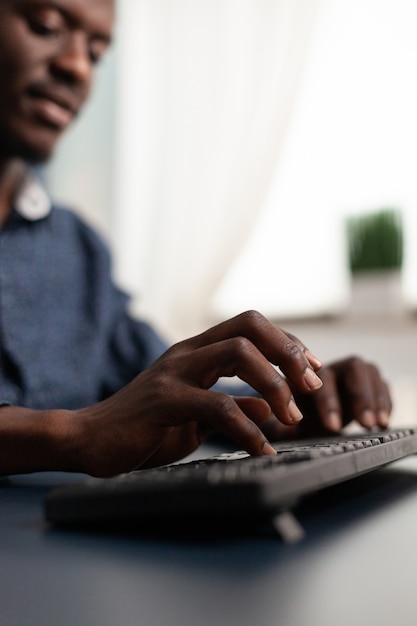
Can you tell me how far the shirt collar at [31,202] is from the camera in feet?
3.66

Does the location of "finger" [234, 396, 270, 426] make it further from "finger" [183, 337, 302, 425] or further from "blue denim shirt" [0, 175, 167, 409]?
"blue denim shirt" [0, 175, 167, 409]

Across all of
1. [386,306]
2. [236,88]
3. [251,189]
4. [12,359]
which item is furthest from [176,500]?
[236,88]

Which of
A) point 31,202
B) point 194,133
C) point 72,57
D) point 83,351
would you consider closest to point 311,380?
point 83,351

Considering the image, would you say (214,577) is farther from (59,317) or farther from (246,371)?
Result: (59,317)

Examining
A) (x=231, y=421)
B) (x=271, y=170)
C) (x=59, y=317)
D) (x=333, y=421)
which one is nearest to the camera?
(x=231, y=421)

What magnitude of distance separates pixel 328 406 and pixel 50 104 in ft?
2.52

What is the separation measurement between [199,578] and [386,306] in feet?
4.83

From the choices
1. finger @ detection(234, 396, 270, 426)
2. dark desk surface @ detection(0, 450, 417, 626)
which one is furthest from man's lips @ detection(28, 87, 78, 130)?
dark desk surface @ detection(0, 450, 417, 626)

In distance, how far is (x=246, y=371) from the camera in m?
0.49

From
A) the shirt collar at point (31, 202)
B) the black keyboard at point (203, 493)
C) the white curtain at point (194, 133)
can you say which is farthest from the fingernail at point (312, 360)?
the white curtain at point (194, 133)

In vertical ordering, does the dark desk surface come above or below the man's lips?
below

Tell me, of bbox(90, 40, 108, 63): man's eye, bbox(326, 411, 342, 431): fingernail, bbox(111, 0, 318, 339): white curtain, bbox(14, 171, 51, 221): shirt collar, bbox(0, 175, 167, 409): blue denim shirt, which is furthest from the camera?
bbox(111, 0, 318, 339): white curtain

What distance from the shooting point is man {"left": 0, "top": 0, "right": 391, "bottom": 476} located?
49 cm

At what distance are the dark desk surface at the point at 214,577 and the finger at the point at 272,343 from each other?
0.12m
